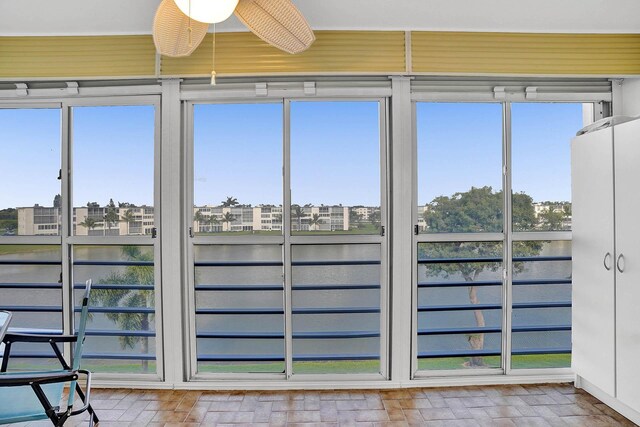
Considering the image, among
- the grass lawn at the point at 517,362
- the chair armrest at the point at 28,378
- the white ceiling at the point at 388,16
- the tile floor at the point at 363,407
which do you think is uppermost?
the white ceiling at the point at 388,16

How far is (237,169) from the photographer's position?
3082 mm

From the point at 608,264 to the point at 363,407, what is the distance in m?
1.87

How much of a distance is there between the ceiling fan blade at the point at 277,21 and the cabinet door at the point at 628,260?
2.09 metres

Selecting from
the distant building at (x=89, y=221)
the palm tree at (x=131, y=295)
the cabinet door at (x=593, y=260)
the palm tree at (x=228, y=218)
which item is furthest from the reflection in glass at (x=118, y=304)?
the cabinet door at (x=593, y=260)

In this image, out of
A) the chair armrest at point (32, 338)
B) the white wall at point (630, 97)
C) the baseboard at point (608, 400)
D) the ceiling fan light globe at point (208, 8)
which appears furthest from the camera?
the white wall at point (630, 97)

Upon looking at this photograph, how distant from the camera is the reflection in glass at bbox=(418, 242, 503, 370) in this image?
3068mm

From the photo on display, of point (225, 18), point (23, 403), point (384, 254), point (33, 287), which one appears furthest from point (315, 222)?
point (33, 287)

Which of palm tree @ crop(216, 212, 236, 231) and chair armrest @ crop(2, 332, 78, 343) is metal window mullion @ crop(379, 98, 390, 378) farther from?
chair armrest @ crop(2, 332, 78, 343)

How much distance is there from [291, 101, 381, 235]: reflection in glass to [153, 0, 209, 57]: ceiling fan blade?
4.23 ft

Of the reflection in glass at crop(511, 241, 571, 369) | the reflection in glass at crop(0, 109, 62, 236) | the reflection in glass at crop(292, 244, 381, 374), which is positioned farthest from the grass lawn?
the reflection in glass at crop(0, 109, 62, 236)

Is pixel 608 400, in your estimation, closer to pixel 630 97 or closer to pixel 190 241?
pixel 630 97

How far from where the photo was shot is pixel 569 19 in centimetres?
274

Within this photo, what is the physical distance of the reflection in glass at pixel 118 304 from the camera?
307 centimetres

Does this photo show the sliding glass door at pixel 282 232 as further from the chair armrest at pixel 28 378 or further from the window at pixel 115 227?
the chair armrest at pixel 28 378
